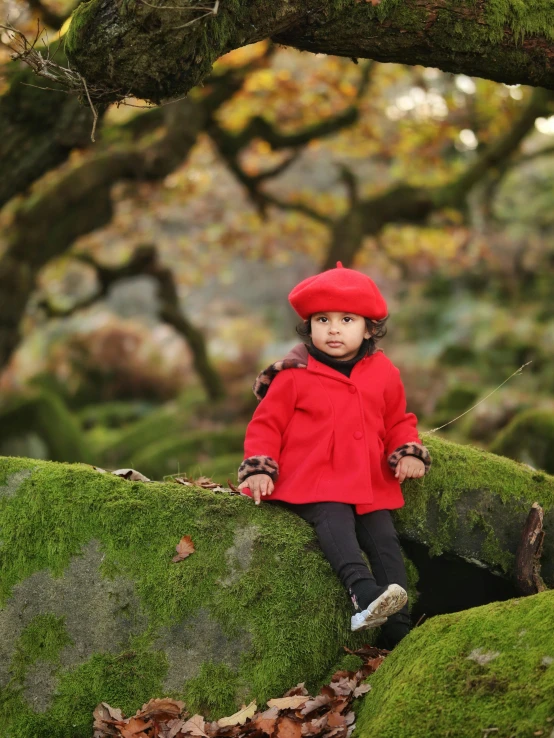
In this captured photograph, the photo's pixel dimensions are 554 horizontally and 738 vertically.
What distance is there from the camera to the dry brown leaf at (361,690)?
10.5ft

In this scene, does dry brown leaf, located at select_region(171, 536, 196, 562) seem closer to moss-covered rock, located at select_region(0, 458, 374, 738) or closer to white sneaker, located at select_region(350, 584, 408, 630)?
moss-covered rock, located at select_region(0, 458, 374, 738)

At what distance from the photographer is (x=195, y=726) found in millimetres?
3137

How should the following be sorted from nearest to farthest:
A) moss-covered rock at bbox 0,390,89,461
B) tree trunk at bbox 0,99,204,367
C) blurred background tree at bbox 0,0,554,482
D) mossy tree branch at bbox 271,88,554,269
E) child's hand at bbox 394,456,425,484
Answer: child's hand at bbox 394,456,425,484 < tree trunk at bbox 0,99,204,367 < blurred background tree at bbox 0,0,554,482 < moss-covered rock at bbox 0,390,89,461 < mossy tree branch at bbox 271,88,554,269

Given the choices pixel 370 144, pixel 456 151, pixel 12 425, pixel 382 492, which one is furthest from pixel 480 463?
pixel 456 151

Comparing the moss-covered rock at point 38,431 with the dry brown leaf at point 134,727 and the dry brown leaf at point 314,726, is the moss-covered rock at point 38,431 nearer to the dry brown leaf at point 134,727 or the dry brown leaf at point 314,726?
the dry brown leaf at point 134,727

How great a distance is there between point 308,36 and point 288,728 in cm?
300

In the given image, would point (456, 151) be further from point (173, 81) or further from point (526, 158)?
point (173, 81)

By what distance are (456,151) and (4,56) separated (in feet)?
44.1

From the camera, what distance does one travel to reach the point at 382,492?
3.86 m

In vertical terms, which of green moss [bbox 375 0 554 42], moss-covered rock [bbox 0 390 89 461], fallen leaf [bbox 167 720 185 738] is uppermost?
green moss [bbox 375 0 554 42]

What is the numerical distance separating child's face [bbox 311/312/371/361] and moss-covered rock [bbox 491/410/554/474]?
353 centimetres

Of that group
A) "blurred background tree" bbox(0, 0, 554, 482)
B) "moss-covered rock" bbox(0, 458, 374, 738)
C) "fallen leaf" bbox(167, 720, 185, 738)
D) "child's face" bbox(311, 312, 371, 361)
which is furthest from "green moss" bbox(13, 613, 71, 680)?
"blurred background tree" bbox(0, 0, 554, 482)

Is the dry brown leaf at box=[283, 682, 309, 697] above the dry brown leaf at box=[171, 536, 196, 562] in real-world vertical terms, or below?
below

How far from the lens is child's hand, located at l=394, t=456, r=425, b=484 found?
3832 mm
